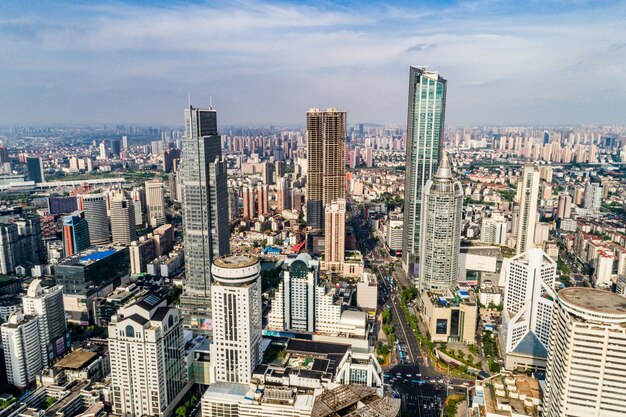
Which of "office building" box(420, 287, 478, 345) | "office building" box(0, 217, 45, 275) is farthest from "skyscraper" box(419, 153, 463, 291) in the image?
"office building" box(0, 217, 45, 275)

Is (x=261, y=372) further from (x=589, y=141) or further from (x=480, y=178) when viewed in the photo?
(x=589, y=141)

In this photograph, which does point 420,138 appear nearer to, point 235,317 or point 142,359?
point 235,317

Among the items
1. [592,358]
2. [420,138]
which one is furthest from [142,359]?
[420,138]

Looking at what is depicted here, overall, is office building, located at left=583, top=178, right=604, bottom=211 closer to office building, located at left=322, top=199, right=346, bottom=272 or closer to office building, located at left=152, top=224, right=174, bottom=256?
office building, located at left=322, top=199, right=346, bottom=272

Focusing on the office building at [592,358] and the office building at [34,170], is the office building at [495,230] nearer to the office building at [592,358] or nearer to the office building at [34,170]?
the office building at [592,358]

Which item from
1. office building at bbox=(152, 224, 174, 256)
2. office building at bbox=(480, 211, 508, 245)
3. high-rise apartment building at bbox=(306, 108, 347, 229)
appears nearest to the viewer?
office building at bbox=(152, 224, 174, 256)

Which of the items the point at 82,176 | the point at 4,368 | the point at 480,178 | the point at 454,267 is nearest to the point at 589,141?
the point at 480,178
